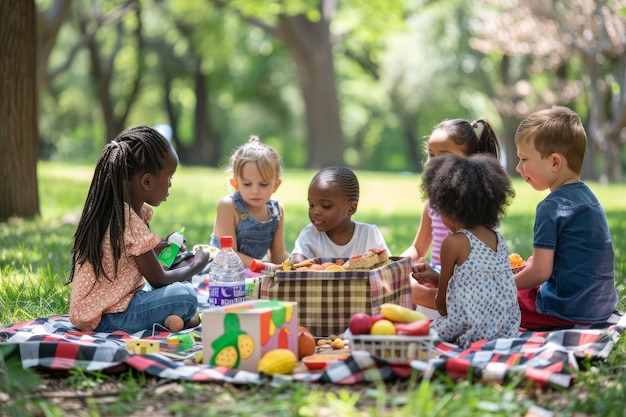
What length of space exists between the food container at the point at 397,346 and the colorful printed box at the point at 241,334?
1.09 feet

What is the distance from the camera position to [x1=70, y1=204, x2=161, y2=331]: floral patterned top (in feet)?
12.9

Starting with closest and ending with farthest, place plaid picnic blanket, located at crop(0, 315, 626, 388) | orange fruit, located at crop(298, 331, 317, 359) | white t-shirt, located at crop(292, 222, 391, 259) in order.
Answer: plaid picnic blanket, located at crop(0, 315, 626, 388) → orange fruit, located at crop(298, 331, 317, 359) → white t-shirt, located at crop(292, 222, 391, 259)

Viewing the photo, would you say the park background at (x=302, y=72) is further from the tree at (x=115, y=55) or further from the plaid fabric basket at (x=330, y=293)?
the plaid fabric basket at (x=330, y=293)

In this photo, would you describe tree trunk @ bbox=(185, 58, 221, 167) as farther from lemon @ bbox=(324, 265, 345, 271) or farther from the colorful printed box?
the colorful printed box

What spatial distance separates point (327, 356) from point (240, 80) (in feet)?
98.1

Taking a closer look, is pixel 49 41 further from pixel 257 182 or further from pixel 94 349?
pixel 94 349

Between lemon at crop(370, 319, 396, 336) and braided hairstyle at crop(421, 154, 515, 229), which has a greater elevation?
braided hairstyle at crop(421, 154, 515, 229)

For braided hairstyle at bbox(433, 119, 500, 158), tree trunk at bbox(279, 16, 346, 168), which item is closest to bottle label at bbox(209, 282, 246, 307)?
braided hairstyle at bbox(433, 119, 500, 158)

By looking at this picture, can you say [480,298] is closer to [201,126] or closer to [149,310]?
[149,310]

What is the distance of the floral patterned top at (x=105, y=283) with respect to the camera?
3924 millimetres

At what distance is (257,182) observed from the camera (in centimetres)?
509

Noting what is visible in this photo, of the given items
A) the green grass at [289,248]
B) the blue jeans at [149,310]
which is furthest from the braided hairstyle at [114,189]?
the green grass at [289,248]

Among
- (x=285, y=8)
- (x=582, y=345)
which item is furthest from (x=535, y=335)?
(x=285, y=8)

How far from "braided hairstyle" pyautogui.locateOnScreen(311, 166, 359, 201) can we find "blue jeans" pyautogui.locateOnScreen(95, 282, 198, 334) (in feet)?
3.58
